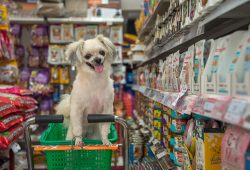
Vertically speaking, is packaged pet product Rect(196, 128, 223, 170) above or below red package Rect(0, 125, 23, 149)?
above

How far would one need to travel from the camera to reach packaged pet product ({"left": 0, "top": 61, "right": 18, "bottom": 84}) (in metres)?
3.27

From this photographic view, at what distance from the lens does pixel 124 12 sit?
19.9 ft

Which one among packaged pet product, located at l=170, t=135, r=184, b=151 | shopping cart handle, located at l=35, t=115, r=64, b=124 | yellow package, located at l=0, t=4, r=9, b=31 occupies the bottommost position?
packaged pet product, located at l=170, t=135, r=184, b=151

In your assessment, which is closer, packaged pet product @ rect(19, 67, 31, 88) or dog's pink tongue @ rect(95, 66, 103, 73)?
dog's pink tongue @ rect(95, 66, 103, 73)

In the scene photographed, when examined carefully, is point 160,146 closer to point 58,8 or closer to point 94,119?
point 94,119

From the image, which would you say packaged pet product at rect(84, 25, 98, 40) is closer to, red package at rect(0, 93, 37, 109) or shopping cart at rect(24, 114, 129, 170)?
red package at rect(0, 93, 37, 109)

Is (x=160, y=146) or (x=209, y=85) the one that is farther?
(x=160, y=146)

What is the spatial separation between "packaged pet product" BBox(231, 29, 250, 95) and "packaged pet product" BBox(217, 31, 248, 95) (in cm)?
3

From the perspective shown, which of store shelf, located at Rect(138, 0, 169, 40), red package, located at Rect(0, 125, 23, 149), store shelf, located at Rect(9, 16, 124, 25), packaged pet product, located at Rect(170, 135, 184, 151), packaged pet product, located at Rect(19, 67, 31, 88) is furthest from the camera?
packaged pet product, located at Rect(19, 67, 31, 88)

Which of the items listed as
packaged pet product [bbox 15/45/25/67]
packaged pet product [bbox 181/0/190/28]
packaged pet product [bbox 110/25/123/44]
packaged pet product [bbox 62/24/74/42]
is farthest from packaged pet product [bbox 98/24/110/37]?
packaged pet product [bbox 181/0/190/28]

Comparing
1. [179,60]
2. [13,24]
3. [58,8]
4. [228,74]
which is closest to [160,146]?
[179,60]

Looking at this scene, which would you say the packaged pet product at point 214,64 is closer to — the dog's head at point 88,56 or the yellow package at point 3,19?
the dog's head at point 88,56

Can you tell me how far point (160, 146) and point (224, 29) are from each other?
1371 millimetres

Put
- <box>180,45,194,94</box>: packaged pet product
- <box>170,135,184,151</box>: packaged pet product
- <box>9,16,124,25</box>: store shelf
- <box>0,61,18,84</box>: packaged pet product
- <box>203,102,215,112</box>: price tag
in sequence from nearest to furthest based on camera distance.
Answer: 1. <box>203,102,215,112</box>: price tag
2. <box>180,45,194,94</box>: packaged pet product
3. <box>170,135,184,151</box>: packaged pet product
4. <box>0,61,18,84</box>: packaged pet product
5. <box>9,16,124,25</box>: store shelf
